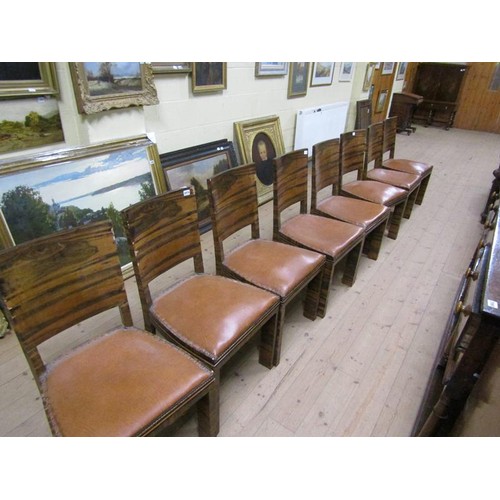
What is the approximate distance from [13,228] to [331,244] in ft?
5.12

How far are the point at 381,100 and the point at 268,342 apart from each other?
5.78 meters

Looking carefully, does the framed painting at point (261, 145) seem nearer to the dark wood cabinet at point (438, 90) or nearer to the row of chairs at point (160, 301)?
the row of chairs at point (160, 301)

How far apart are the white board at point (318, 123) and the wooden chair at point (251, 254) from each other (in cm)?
219

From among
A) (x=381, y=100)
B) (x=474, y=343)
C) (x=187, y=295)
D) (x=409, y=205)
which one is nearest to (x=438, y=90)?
(x=381, y=100)

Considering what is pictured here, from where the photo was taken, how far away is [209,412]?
3.85 feet

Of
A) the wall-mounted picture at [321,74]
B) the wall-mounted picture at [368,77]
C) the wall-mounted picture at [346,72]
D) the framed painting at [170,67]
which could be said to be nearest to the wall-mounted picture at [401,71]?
the wall-mounted picture at [368,77]

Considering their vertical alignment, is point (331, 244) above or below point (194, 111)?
below

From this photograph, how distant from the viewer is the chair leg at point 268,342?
147cm

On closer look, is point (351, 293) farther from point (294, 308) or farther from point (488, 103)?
point (488, 103)

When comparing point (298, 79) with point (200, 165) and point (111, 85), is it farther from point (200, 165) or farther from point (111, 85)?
point (111, 85)

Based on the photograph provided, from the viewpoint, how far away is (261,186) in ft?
10.3

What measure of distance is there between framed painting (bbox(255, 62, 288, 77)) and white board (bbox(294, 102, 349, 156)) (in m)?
0.52

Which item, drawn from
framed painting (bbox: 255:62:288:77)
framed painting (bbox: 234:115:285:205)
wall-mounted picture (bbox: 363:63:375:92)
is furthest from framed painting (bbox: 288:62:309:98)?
wall-mounted picture (bbox: 363:63:375:92)
